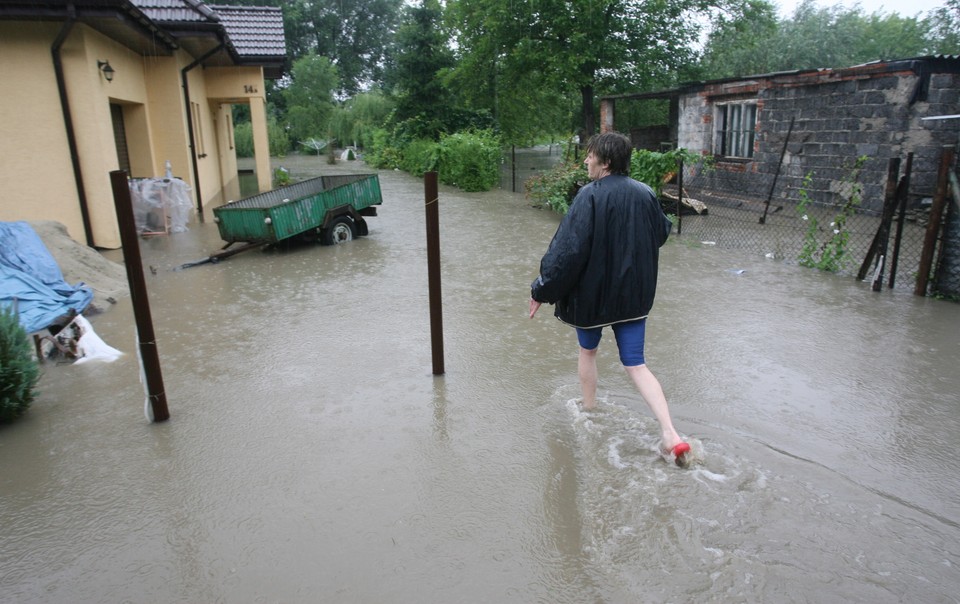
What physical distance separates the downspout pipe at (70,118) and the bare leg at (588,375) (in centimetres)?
805

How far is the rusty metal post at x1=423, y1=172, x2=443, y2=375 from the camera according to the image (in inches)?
175

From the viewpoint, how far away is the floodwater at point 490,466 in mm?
2766

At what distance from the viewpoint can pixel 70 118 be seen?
8883 millimetres

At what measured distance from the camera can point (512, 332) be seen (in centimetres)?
603

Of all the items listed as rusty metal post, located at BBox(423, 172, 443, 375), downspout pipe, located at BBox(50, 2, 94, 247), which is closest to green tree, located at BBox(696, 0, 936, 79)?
downspout pipe, located at BBox(50, 2, 94, 247)

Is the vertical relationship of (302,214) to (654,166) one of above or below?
below

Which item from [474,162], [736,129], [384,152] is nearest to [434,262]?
[736,129]

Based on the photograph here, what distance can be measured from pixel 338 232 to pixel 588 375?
24.1 ft

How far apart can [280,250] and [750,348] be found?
7124 mm

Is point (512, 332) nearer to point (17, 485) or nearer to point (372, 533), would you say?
point (372, 533)

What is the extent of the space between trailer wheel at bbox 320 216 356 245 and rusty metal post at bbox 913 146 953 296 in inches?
306

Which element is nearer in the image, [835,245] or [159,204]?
[835,245]

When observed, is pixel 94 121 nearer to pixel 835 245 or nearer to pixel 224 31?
→ pixel 224 31

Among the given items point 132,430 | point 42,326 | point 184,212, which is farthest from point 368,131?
point 132,430
